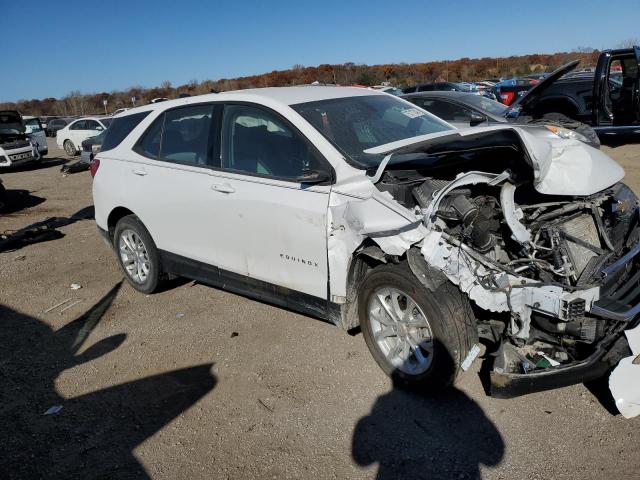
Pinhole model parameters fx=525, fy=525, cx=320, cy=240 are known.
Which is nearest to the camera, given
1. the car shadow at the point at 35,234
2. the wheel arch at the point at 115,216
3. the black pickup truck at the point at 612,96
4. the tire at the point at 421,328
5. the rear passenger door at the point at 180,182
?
the tire at the point at 421,328

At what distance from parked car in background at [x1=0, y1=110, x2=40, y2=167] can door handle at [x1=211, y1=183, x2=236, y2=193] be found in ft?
50.5

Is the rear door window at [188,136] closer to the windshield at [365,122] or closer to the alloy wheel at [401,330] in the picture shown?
Result: the windshield at [365,122]

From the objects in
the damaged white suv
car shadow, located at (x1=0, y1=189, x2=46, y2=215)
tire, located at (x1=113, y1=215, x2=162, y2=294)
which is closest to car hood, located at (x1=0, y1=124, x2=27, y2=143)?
car shadow, located at (x1=0, y1=189, x2=46, y2=215)

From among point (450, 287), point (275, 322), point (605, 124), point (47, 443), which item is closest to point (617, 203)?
point (450, 287)

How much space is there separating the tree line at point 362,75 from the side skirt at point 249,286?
145 feet

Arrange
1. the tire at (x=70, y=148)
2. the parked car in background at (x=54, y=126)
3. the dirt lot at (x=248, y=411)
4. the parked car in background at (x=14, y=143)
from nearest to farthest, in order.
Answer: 1. the dirt lot at (x=248, y=411)
2. the parked car in background at (x=14, y=143)
3. the tire at (x=70, y=148)
4. the parked car in background at (x=54, y=126)

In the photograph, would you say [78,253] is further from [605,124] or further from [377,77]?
[377,77]

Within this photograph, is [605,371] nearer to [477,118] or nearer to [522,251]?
[522,251]

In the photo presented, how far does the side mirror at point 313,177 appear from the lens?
342 cm

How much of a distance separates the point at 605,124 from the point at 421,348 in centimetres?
946

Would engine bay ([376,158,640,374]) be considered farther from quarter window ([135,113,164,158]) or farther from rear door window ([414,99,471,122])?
rear door window ([414,99,471,122])

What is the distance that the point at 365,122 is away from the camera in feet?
13.5

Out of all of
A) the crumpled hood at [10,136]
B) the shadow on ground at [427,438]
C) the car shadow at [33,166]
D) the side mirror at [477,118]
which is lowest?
the car shadow at [33,166]

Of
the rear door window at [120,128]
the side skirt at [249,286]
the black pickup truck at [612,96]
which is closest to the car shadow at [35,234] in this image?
the rear door window at [120,128]
